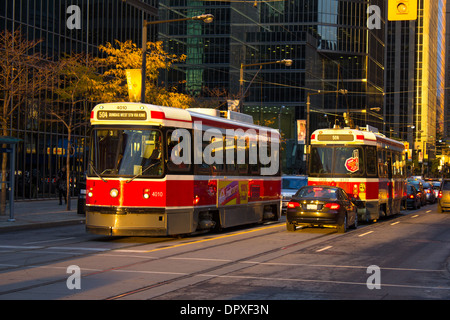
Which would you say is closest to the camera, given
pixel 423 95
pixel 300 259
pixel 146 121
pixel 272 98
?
pixel 300 259

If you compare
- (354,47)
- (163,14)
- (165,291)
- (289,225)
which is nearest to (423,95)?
(354,47)

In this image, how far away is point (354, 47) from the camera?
111250mm

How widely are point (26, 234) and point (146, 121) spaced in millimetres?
5877

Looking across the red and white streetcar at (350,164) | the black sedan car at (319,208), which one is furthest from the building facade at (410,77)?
the black sedan car at (319,208)

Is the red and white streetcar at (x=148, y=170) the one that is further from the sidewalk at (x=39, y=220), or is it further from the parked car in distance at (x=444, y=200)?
the parked car in distance at (x=444, y=200)

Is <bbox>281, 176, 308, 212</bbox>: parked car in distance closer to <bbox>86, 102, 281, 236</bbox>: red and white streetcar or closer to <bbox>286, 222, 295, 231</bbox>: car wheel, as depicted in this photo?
<bbox>286, 222, 295, 231</bbox>: car wheel

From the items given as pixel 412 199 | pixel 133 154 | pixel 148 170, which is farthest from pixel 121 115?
pixel 412 199

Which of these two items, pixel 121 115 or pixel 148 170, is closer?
pixel 148 170

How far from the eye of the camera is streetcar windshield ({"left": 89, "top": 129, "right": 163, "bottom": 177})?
17594 mm

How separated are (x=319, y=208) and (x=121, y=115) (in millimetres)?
7069

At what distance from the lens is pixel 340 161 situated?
26.5 metres

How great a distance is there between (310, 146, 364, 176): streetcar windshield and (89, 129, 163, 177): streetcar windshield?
1049 centimetres

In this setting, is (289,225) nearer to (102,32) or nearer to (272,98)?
(102,32)

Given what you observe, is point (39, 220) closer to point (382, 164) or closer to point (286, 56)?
point (382, 164)
